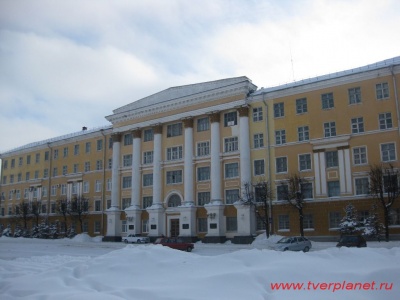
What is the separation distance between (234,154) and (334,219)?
11911mm

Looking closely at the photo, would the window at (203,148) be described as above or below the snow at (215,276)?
above

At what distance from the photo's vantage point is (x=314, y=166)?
3956 cm

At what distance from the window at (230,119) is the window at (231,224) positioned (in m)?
9.91

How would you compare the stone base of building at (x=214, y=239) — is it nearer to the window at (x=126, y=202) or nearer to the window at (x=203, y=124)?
the window at (x=203, y=124)

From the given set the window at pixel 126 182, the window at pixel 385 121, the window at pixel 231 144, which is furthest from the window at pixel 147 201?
the window at pixel 385 121

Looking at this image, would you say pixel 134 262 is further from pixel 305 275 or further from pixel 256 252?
pixel 305 275

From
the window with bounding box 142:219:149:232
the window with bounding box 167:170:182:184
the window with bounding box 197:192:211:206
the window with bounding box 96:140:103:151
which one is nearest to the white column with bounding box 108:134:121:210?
the window with bounding box 96:140:103:151

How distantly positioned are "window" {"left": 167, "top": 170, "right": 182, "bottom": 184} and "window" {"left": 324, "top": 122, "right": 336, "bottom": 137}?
16.7 meters

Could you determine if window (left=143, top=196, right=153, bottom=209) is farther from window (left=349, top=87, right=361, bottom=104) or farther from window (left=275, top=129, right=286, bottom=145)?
window (left=349, top=87, right=361, bottom=104)

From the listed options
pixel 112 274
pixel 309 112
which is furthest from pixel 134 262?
pixel 309 112

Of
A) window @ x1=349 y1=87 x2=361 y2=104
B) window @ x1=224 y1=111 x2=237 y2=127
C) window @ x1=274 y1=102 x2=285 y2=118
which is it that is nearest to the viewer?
window @ x1=349 y1=87 x2=361 y2=104

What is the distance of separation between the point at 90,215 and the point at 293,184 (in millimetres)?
29595

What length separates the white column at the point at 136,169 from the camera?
50.5 metres

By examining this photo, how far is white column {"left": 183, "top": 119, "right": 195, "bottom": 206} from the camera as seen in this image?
45812mm
